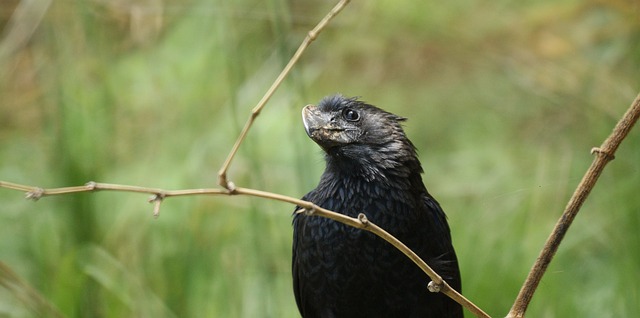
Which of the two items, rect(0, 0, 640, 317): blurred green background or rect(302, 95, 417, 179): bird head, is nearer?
rect(302, 95, 417, 179): bird head

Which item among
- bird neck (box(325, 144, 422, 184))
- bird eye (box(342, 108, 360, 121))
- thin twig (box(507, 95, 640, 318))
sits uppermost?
bird eye (box(342, 108, 360, 121))

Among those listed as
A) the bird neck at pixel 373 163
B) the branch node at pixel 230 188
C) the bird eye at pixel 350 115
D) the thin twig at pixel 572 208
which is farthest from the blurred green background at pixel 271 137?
the thin twig at pixel 572 208

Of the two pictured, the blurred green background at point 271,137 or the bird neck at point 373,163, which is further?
the blurred green background at point 271,137

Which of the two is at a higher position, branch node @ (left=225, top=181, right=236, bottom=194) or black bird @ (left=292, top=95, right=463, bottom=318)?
black bird @ (left=292, top=95, right=463, bottom=318)

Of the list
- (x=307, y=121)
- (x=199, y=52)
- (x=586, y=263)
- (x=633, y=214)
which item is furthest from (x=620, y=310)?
(x=199, y=52)

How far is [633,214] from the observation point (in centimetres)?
364

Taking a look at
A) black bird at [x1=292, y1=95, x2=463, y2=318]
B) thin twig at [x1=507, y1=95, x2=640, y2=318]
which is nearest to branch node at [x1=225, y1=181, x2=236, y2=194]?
thin twig at [x1=507, y1=95, x2=640, y2=318]

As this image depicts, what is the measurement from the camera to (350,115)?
298cm

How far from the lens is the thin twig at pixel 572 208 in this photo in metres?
2.07

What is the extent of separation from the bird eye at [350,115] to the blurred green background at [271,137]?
0.38 m

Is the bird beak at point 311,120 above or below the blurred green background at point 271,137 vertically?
below

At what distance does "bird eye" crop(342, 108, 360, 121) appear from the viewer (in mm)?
2982

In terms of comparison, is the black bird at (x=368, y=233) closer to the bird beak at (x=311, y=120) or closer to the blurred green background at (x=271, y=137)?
the bird beak at (x=311, y=120)

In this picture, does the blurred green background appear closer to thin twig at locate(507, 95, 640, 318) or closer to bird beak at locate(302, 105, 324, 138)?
bird beak at locate(302, 105, 324, 138)
